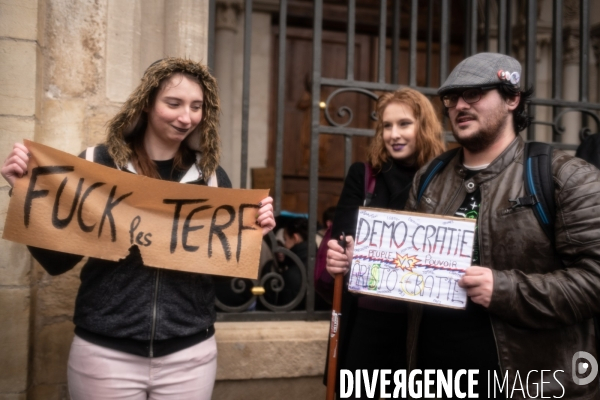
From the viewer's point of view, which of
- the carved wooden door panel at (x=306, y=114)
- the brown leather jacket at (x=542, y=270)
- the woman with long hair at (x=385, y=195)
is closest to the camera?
the brown leather jacket at (x=542, y=270)

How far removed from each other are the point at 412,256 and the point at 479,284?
0.88 ft

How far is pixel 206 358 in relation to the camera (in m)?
2.12

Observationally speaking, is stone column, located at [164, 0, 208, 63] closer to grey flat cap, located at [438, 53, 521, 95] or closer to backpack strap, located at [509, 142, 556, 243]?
grey flat cap, located at [438, 53, 521, 95]

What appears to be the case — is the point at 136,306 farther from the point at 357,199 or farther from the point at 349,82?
the point at 349,82

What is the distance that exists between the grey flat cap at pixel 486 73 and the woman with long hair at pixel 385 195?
0.53 metres

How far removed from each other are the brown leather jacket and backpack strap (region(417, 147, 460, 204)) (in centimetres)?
21

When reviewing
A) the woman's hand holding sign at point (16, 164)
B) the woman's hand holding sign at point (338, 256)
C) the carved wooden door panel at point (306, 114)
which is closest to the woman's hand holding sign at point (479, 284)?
the woman's hand holding sign at point (338, 256)

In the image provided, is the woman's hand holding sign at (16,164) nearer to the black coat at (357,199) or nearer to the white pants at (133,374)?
the white pants at (133,374)

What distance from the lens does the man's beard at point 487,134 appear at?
209 centimetres

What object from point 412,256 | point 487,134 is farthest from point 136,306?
point 487,134

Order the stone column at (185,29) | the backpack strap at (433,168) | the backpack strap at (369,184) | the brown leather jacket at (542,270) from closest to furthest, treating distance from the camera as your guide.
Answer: the brown leather jacket at (542,270), the backpack strap at (433,168), the backpack strap at (369,184), the stone column at (185,29)

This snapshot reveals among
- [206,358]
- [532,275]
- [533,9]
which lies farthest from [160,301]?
[533,9]

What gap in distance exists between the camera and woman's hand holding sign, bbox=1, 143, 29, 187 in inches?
80.1

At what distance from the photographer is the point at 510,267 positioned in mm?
1998
